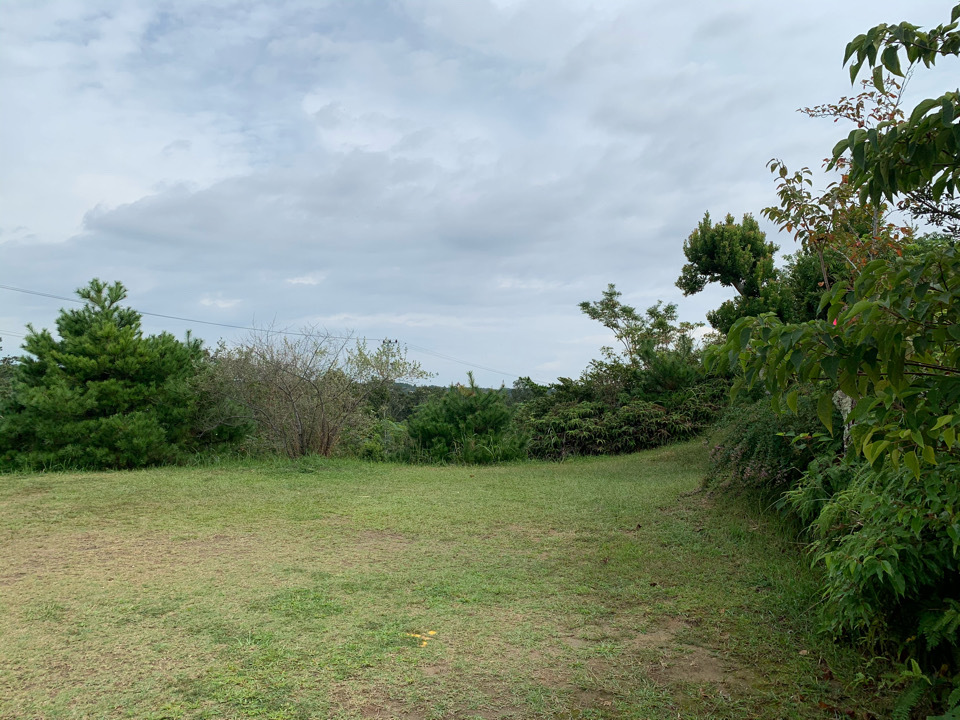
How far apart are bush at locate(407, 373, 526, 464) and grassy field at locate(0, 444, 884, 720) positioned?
4267 mm

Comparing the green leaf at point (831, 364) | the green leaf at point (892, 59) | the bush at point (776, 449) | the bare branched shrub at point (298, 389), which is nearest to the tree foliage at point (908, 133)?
the green leaf at point (892, 59)

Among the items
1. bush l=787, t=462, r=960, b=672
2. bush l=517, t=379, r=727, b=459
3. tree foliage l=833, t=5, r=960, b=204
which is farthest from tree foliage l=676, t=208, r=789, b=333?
tree foliage l=833, t=5, r=960, b=204

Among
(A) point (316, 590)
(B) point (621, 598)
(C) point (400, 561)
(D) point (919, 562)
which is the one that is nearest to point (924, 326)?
(D) point (919, 562)

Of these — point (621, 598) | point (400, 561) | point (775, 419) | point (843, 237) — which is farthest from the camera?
point (775, 419)

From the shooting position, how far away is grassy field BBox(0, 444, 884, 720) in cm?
272

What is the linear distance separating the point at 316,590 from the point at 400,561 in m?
0.82

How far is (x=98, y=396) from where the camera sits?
32.3 feet

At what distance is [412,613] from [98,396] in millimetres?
8118

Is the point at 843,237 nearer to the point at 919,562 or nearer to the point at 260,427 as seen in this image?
the point at 919,562

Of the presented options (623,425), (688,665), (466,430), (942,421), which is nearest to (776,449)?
(688,665)

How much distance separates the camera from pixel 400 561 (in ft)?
15.6

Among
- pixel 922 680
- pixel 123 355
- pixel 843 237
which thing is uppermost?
pixel 843 237

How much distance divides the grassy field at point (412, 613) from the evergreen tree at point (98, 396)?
9.67ft

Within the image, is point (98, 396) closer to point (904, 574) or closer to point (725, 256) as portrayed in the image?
point (904, 574)
